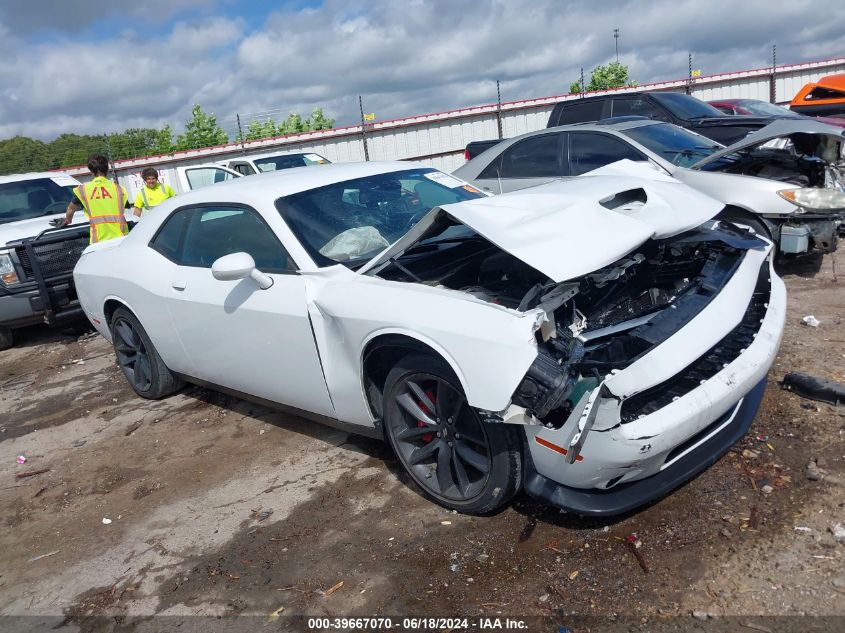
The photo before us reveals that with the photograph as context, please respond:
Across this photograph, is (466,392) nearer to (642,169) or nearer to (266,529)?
(266,529)

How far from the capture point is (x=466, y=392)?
9.22 ft

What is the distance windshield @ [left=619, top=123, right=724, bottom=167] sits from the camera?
7215 mm

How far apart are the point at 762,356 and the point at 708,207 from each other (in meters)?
1.03

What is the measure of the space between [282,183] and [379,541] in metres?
2.19

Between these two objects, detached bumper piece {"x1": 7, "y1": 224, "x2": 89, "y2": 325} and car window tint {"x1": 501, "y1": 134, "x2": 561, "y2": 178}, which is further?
car window tint {"x1": 501, "y1": 134, "x2": 561, "y2": 178}

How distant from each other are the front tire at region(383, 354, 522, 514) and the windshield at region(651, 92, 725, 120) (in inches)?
329

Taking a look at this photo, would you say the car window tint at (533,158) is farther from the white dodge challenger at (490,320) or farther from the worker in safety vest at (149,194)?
the worker in safety vest at (149,194)

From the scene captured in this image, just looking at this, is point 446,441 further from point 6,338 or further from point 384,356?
point 6,338

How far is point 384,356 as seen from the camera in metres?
3.37

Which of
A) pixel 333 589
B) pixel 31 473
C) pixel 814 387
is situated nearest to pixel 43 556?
pixel 31 473

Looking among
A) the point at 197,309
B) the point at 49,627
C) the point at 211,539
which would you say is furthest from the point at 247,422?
the point at 49,627

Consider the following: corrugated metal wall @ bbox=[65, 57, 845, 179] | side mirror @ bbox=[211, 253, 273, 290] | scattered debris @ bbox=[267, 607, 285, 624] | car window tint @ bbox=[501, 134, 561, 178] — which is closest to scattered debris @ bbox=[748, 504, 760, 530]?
scattered debris @ bbox=[267, 607, 285, 624]

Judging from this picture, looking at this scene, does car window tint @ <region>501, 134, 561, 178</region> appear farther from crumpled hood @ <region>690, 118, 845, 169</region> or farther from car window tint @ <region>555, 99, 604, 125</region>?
car window tint @ <region>555, 99, 604, 125</region>

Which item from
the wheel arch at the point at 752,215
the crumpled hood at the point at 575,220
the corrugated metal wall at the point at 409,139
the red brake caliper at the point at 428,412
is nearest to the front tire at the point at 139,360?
the crumpled hood at the point at 575,220
